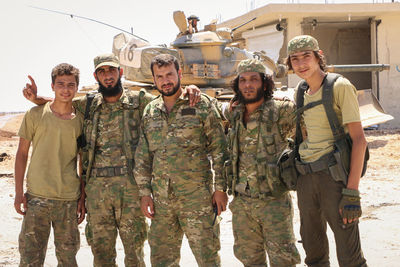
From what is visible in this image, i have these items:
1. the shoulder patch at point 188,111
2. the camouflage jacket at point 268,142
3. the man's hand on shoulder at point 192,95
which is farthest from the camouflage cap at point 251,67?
the shoulder patch at point 188,111

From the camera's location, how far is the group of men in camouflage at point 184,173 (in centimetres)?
341

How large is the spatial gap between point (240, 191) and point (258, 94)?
81 centimetres

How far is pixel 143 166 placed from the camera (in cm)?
384

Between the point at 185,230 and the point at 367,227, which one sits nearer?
the point at 185,230

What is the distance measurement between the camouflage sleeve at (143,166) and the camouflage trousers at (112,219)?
0.20 metres

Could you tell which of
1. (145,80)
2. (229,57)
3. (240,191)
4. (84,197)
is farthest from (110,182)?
(229,57)

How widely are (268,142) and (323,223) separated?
2.50 feet

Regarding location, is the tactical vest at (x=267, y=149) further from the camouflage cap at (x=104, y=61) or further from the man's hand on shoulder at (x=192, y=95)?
the camouflage cap at (x=104, y=61)

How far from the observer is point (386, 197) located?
713 centimetres

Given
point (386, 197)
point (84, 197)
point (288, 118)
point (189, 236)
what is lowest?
point (386, 197)

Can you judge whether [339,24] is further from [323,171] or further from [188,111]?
[323,171]

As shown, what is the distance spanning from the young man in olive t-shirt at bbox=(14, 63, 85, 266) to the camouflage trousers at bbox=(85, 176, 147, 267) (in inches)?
7.1

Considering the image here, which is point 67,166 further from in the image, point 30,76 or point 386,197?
point 386,197

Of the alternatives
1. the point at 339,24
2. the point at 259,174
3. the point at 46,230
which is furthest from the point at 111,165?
the point at 339,24
